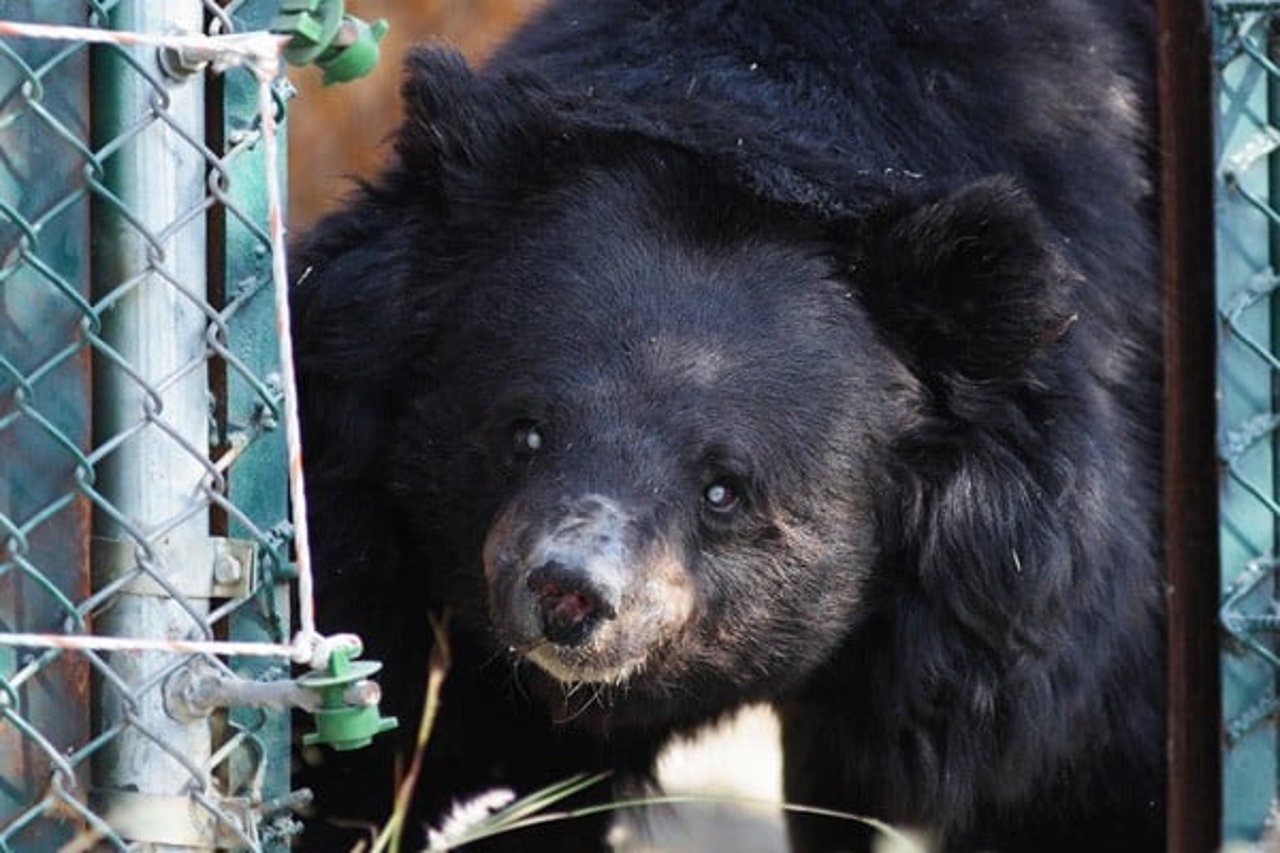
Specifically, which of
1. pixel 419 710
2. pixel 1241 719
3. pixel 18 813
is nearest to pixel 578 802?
pixel 419 710

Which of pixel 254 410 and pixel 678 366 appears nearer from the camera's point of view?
pixel 254 410

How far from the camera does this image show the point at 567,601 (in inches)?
161

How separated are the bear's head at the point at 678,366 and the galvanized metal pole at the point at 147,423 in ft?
2.34

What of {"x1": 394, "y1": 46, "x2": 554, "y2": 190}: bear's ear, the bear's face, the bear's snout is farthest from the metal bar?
{"x1": 394, "y1": 46, "x2": 554, "y2": 190}: bear's ear

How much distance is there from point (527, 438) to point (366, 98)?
15.7 feet

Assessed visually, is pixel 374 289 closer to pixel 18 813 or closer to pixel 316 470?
pixel 316 470

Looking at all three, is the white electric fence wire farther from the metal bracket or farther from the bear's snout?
the bear's snout

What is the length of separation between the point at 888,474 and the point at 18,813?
181cm

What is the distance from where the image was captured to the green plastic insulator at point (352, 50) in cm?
352

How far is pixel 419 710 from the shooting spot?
5.09 metres

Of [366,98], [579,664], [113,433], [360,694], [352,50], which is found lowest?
[579,664]

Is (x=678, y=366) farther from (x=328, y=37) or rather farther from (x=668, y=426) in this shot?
(x=328, y=37)

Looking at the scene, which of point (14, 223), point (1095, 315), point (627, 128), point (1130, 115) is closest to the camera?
point (14, 223)

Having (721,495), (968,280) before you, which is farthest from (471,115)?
(968,280)
